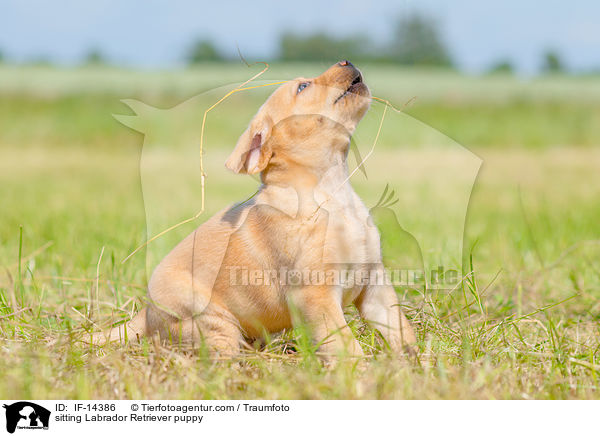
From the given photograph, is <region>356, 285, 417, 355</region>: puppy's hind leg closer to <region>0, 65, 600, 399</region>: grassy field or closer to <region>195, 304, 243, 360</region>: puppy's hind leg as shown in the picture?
<region>0, 65, 600, 399</region>: grassy field

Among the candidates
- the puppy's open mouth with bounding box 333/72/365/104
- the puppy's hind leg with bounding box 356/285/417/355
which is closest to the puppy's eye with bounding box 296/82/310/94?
the puppy's open mouth with bounding box 333/72/365/104

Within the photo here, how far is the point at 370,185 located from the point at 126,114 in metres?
1.09

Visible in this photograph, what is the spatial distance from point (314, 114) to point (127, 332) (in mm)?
1247

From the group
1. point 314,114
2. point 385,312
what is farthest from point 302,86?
point 385,312

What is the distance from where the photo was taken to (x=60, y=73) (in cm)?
2150

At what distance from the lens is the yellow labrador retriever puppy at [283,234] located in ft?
8.25

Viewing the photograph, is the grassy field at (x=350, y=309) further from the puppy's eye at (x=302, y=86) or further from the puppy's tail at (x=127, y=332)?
the puppy's eye at (x=302, y=86)

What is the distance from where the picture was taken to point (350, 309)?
302 cm

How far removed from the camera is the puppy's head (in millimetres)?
2561

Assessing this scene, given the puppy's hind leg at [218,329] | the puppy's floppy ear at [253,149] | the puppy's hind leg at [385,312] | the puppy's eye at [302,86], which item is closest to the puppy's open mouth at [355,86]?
the puppy's eye at [302,86]

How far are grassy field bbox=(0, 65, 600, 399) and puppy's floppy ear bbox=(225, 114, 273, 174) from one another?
261 millimetres

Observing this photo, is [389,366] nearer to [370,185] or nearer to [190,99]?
[370,185]
